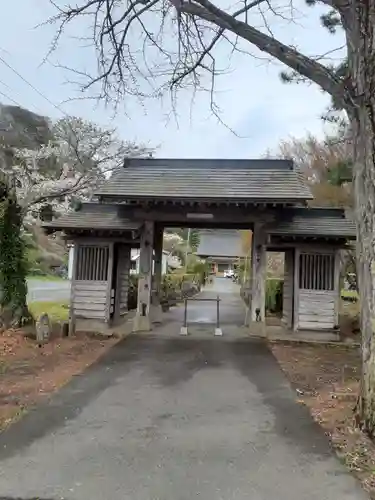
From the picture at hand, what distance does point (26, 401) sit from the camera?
20.3 feet

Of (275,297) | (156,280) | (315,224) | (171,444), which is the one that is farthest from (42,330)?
(275,297)

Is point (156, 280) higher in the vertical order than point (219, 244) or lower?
lower

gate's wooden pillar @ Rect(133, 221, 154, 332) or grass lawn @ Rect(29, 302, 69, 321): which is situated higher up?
gate's wooden pillar @ Rect(133, 221, 154, 332)

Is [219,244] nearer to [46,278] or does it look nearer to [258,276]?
[46,278]

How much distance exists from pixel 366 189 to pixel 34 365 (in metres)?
6.36

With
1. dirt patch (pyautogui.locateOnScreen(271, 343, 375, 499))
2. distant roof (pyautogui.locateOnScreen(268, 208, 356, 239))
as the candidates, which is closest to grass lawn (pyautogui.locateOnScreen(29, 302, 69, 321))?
distant roof (pyautogui.locateOnScreen(268, 208, 356, 239))

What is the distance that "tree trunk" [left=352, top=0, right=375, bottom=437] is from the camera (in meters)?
4.99

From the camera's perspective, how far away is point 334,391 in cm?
703

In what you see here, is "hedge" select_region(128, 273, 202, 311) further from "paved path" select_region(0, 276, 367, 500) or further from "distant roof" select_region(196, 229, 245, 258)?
"distant roof" select_region(196, 229, 245, 258)

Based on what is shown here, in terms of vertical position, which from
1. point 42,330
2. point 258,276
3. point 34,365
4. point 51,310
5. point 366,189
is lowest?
point 34,365

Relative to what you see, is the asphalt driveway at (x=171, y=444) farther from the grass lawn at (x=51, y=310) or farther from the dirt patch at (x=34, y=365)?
the grass lawn at (x=51, y=310)

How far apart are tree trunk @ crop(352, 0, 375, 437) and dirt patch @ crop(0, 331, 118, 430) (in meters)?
3.90

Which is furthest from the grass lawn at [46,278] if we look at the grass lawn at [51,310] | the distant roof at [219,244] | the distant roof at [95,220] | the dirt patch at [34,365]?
the dirt patch at [34,365]

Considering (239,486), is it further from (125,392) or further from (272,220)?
(272,220)
